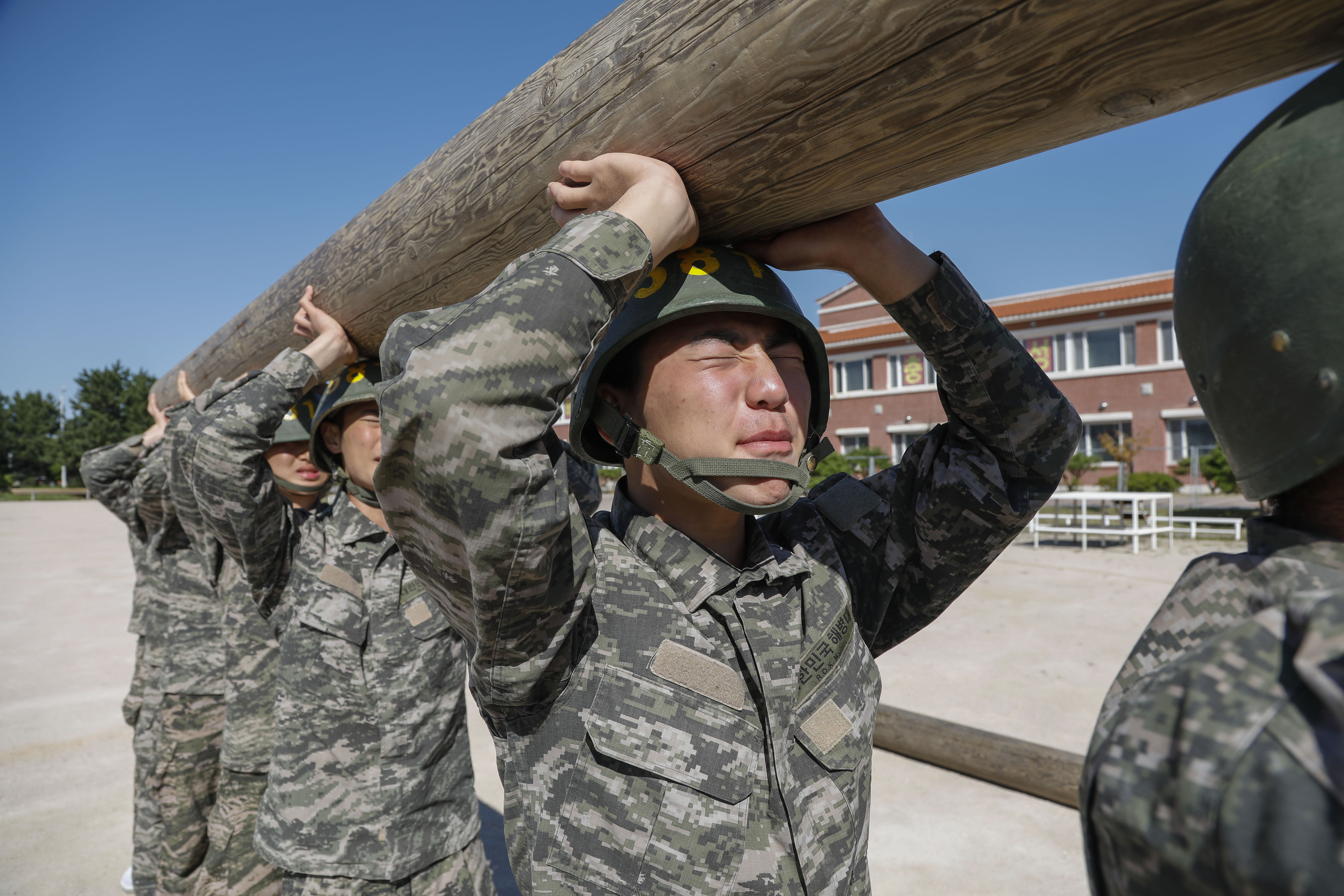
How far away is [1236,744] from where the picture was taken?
675 millimetres

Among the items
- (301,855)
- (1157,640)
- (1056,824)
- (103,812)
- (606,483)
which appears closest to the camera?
(1157,640)

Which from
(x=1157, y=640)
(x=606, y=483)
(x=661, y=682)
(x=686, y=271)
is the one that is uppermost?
(x=686, y=271)

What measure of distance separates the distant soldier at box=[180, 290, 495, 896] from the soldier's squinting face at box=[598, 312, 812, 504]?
165cm

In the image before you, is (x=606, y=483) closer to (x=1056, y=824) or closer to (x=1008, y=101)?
(x=1056, y=824)

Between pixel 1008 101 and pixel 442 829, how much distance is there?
2.77 metres

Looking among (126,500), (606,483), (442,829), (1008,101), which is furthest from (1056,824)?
(606,483)

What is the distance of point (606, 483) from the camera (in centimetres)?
3180

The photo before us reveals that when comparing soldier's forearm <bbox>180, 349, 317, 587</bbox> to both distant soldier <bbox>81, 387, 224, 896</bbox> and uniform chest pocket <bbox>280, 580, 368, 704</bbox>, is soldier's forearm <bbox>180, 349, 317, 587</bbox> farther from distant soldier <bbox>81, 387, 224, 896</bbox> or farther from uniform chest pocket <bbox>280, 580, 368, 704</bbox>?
distant soldier <bbox>81, 387, 224, 896</bbox>

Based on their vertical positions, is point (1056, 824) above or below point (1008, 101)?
below

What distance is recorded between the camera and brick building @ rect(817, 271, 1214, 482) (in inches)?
968

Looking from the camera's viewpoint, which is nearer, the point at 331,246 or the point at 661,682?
the point at 661,682

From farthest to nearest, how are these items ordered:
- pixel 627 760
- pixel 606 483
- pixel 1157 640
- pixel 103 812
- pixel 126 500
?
pixel 606 483, pixel 126 500, pixel 103 812, pixel 627 760, pixel 1157 640

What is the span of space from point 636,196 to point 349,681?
2.16 metres

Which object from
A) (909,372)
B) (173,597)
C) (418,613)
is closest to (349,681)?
(418,613)
